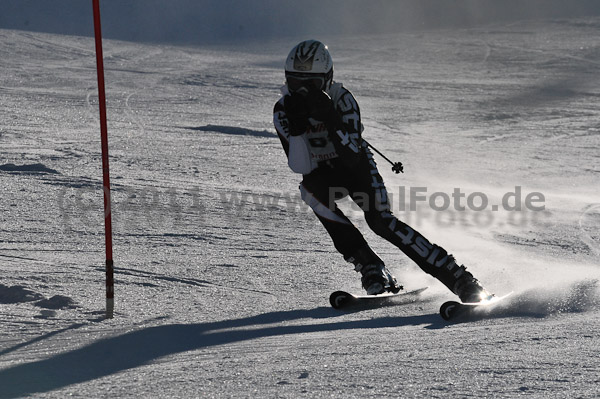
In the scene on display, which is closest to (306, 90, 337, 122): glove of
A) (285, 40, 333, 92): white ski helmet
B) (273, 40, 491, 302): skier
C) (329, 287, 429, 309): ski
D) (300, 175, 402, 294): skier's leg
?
(273, 40, 491, 302): skier

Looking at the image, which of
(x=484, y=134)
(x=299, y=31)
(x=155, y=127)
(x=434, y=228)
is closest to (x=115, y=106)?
(x=155, y=127)

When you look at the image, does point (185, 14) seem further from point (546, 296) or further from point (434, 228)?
point (546, 296)

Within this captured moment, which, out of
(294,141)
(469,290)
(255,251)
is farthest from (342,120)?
(255,251)

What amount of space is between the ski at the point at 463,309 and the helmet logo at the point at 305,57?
1470 mm

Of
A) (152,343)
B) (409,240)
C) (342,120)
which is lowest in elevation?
(152,343)

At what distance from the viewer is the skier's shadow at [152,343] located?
2955 mm

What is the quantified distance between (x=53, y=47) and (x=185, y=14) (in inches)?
449

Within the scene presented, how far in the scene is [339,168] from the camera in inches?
185

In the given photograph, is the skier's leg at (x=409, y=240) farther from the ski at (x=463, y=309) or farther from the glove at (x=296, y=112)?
the glove at (x=296, y=112)

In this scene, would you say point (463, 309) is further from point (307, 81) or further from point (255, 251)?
point (255, 251)

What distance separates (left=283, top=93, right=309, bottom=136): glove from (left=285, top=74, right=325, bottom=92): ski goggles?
3.9 inches

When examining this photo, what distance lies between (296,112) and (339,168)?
44 centimetres

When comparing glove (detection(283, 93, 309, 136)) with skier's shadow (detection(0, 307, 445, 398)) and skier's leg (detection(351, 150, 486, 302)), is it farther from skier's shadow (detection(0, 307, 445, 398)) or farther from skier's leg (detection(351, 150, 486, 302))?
skier's shadow (detection(0, 307, 445, 398))

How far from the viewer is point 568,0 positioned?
117ft
